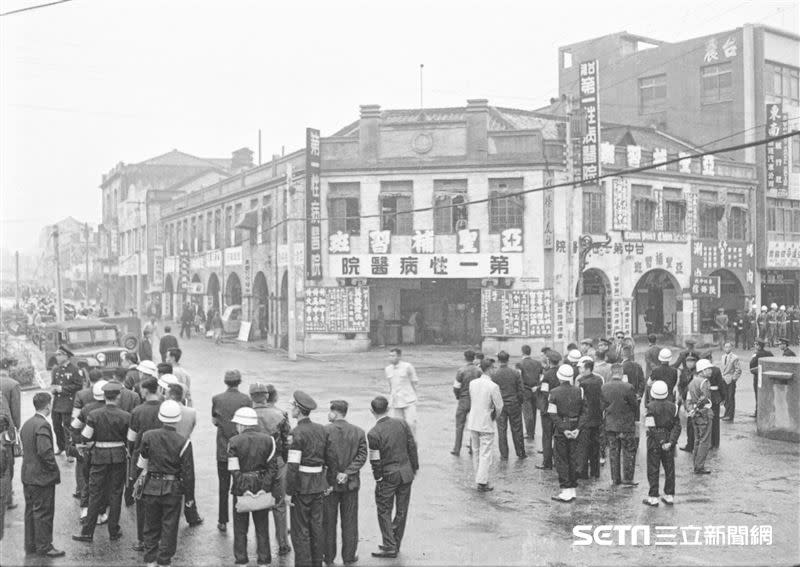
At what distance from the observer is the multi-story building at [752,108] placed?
39281mm

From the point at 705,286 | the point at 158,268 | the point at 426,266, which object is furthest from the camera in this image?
the point at 158,268

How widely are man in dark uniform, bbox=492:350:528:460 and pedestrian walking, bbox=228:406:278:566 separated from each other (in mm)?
5749

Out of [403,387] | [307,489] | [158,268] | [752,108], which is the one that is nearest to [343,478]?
[307,489]

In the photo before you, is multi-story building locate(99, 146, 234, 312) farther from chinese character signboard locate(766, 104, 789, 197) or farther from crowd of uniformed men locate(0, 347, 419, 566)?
crowd of uniformed men locate(0, 347, 419, 566)

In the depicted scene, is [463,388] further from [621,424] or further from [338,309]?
[338,309]

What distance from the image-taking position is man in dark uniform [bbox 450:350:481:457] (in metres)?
13.3

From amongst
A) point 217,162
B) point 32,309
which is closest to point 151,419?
point 32,309

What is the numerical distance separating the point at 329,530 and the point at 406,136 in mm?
26410

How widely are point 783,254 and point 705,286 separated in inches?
249

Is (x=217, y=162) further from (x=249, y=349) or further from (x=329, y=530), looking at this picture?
(x=329, y=530)

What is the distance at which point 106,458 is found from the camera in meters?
9.32

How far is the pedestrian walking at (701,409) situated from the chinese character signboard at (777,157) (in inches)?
1197

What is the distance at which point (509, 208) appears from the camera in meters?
32.3

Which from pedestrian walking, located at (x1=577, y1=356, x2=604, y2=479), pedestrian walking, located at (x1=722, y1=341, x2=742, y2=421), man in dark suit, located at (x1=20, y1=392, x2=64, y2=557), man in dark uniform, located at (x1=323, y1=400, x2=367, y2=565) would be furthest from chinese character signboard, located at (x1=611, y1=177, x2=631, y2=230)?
man in dark suit, located at (x1=20, y1=392, x2=64, y2=557)
